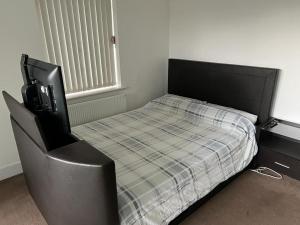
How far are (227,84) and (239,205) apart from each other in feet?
4.18

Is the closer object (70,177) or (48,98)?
(70,177)

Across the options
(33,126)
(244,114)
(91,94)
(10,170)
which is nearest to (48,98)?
(33,126)

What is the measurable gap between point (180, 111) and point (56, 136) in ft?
5.41

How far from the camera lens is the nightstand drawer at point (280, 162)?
2.14 metres

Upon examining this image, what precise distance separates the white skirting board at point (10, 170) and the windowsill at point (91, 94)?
84 centimetres

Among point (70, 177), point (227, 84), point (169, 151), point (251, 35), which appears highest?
point (251, 35)

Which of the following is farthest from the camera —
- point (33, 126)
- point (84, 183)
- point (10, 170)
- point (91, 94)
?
point (91, 94)

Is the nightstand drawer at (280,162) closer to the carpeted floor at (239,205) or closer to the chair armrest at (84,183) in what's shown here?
the carpeted floor at (239,205)

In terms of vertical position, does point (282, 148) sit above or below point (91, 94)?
below

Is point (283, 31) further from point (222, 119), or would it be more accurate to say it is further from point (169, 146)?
point (169, 146)

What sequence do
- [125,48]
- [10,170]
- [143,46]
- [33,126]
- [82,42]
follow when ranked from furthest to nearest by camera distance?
1. [143,46]
2. [125,48]
3. [82,42]
4. [10,170]
5. [33,126]

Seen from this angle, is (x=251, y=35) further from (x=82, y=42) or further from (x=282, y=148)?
(x=82, y=42)

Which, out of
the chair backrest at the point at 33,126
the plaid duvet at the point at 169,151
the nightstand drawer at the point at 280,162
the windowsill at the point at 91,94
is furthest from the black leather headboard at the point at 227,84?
the chair backrest at the point at 33,126

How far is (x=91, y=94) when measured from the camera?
8.75 feet
